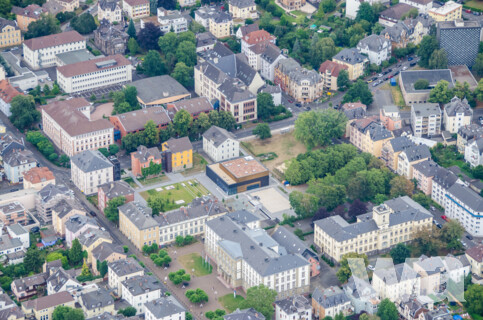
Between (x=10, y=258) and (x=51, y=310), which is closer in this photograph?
(x=51, y=310)

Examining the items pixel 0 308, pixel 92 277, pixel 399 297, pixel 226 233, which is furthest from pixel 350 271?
pixel 0 308

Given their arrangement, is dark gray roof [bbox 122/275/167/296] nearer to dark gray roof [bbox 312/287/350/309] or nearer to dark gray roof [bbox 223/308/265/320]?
dark gray roof [bbox 223/308/265/320]

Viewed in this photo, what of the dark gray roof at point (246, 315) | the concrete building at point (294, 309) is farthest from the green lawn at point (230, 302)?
the concrete building at point (294, 309)

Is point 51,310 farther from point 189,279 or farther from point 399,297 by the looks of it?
point 399,297

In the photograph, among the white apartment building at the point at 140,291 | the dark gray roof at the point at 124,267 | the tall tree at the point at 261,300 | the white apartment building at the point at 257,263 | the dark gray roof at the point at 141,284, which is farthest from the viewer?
the dark gray roof at the point at 124,267

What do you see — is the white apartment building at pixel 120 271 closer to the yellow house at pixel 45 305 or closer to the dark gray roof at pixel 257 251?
the yellow house at pixel 45 305

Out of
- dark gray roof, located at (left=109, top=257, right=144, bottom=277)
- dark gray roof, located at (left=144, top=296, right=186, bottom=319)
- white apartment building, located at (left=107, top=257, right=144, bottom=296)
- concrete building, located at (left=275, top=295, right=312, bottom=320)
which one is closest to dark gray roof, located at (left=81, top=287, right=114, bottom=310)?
white apartment building, located at (left=107, top=257, right=144, bottom=296)
